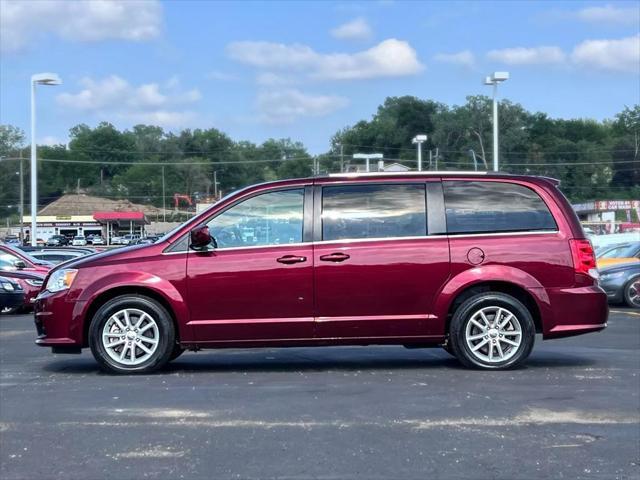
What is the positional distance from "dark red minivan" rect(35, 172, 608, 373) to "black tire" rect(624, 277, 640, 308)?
9148mm

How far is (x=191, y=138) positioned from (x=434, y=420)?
286 feet

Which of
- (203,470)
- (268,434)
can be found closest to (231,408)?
(268,434)

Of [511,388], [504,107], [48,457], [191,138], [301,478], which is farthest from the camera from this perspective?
[191,138]

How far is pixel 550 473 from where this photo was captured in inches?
191

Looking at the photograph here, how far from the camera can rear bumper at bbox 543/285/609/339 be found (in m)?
7.86

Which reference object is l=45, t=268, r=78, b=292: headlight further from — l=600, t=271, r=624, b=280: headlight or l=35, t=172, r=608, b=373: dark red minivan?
→ l=600, t=271, r=624, b=280: headlight

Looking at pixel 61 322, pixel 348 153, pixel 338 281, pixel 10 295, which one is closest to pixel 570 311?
pixel 338 281

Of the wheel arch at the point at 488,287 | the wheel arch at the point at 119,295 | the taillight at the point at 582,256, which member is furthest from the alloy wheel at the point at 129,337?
the taillight at the point at 582,256

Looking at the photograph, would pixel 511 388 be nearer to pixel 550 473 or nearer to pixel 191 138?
pixel 550 473

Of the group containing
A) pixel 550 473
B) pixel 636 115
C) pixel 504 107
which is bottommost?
pixel 550 473

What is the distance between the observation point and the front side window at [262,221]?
25.8ft

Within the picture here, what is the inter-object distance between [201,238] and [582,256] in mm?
3474

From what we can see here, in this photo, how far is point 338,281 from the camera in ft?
25.3

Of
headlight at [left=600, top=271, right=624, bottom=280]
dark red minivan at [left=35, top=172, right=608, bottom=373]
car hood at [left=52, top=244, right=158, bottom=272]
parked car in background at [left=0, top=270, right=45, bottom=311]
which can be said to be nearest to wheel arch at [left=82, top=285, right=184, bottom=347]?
dark red minivan at [left=35, top=172, right=608, bottom=373]
